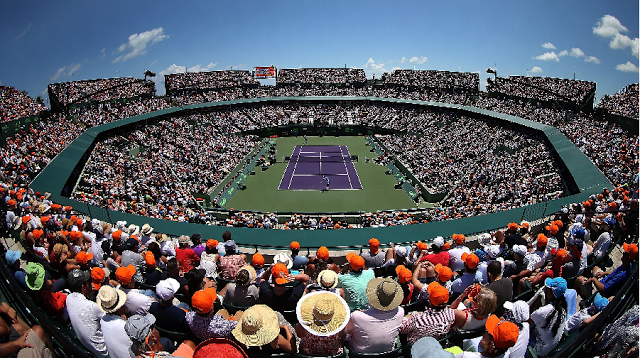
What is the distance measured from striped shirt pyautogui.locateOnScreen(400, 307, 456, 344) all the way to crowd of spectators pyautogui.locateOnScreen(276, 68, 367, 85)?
57687 millimetres

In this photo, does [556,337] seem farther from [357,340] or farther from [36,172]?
[36,172]

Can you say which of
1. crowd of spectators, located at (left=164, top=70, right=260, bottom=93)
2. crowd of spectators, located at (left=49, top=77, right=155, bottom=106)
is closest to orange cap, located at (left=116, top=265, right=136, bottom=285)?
crowd of spectators, located at (left=49, top=77, right=155, bottom=106)

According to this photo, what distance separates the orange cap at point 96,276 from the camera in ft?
16.0

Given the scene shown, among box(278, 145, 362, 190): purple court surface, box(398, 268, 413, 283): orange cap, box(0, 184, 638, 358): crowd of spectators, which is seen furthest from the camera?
box(278, 145, 362, 190): purple court surface

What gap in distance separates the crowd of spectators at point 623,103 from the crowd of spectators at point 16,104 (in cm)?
4231

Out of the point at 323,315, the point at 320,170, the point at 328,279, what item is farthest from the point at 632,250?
the point at 320,170

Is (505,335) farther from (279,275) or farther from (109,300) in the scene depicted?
(109,300)

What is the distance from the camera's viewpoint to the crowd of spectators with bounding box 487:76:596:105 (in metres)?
34.5

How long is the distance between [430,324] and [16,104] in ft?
119

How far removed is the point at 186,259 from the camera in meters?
6.59

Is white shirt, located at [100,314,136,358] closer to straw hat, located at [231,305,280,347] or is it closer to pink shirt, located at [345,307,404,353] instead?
straw hat, located at [231,305,280,347]

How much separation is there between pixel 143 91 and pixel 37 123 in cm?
Answer: 2465

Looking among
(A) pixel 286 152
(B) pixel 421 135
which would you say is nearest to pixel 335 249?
(A) pixel 286 152

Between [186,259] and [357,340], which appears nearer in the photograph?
[357,340]
